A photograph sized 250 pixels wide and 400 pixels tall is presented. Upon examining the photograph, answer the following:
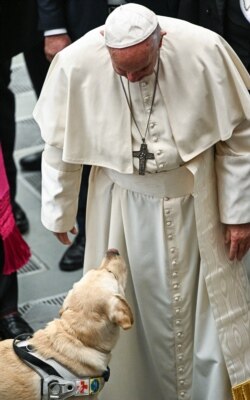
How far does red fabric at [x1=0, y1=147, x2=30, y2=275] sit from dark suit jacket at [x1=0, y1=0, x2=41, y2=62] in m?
0.93

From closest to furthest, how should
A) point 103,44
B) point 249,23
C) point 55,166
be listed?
point 103,44, point 55,166, point 249,23

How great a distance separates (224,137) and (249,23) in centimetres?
109

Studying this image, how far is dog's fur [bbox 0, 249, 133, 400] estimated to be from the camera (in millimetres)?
3939

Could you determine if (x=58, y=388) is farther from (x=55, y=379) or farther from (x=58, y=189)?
(x=58, y=189)

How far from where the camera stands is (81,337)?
399 centimetres

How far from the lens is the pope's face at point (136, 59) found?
376 centimetres

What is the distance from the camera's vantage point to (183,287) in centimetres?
434

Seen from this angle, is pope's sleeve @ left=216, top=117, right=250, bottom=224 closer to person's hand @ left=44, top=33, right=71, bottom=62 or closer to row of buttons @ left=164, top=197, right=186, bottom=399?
row of buttons @ left=164, top=197, right=186, bottom=399

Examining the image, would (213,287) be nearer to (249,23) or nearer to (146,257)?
(146,257)

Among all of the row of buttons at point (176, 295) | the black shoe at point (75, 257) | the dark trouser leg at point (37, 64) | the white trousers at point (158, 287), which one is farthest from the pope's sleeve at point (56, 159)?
the dark trouser leg at point (37, 64)

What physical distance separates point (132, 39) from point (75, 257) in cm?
245

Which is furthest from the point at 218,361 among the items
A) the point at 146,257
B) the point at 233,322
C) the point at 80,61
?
the point at 80,61

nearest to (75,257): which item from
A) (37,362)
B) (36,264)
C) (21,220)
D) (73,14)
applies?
(36,264)

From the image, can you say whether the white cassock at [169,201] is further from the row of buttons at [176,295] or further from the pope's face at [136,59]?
the pope's face at [136,59]
